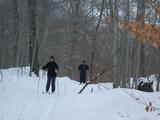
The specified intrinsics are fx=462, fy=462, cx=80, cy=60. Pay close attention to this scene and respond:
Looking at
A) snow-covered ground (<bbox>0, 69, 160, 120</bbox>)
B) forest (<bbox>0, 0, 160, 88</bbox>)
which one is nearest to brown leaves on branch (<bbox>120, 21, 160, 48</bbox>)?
forest (<bbox>0, 0, 160, 88</bbox>)

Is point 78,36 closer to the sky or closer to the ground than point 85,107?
closer to the sky

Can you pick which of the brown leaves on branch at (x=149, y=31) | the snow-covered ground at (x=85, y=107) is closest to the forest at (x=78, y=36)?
the brown leaves on branch at (x=149, y=31)

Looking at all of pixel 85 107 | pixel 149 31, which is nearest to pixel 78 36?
pixel 85 107

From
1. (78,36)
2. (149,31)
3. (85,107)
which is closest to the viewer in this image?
(149,31)

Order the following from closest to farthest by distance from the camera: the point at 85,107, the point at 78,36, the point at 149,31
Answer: the point at 149,31 < the point at 85,107 < the point at 78,36

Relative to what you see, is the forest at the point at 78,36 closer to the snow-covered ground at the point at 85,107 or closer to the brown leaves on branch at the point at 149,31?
the brown leaves on branch at the point at 149,31

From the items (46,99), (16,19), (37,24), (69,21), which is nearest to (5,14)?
(16,19)

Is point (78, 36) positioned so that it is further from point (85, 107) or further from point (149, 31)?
point (149, 31)

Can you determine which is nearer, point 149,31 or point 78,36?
point 149,31

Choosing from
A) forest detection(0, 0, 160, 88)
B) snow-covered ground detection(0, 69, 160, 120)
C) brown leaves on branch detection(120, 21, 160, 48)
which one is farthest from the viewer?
forest detection(0, 0, 160, 88)

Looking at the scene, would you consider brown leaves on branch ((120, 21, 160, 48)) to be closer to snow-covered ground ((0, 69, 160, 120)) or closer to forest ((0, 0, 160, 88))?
forest ((0, 0, 160, 88))

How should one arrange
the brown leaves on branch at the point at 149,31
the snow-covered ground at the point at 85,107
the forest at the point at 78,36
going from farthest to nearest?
1. the forest at the point at 78,36
2. the snow-covered ground at the point at 85,107
3. the brown leaves on branch at the point at 149,31

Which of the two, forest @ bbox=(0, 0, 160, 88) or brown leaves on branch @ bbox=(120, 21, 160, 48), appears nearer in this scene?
brown leaves on branch @ bbox=(120, 21, 160, 48)

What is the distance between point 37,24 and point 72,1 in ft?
51.2
